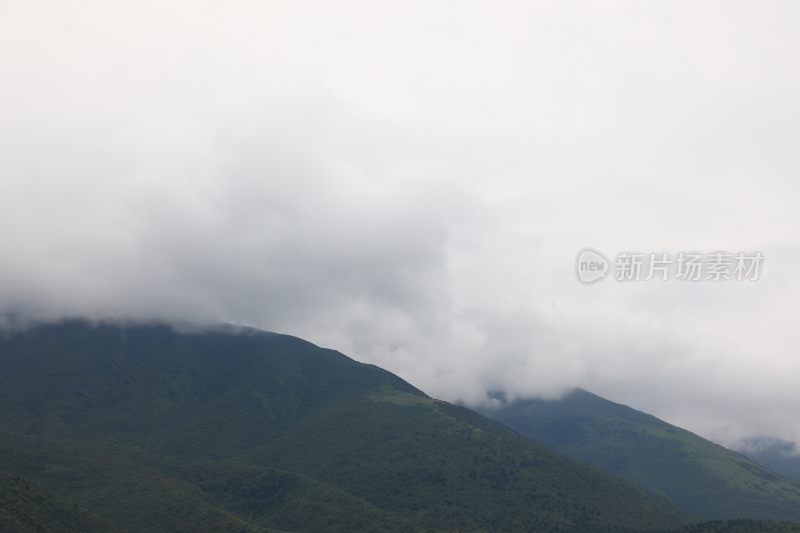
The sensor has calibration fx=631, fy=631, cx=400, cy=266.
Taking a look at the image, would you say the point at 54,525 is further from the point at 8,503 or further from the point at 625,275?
the point at 625,275

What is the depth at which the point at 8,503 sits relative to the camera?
184000 millimetres

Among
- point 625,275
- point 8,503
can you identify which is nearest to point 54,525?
point 8,503

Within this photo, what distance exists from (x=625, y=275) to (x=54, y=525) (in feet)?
587

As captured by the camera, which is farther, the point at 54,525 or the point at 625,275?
the point at 54,525

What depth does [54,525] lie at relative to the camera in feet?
613

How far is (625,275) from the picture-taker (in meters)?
166

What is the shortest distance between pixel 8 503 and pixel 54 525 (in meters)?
14.4

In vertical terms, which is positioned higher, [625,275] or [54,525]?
[625,275]

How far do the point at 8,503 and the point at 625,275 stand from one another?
187 meters

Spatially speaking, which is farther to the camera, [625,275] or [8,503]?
[8,503]

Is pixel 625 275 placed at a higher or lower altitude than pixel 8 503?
higher
